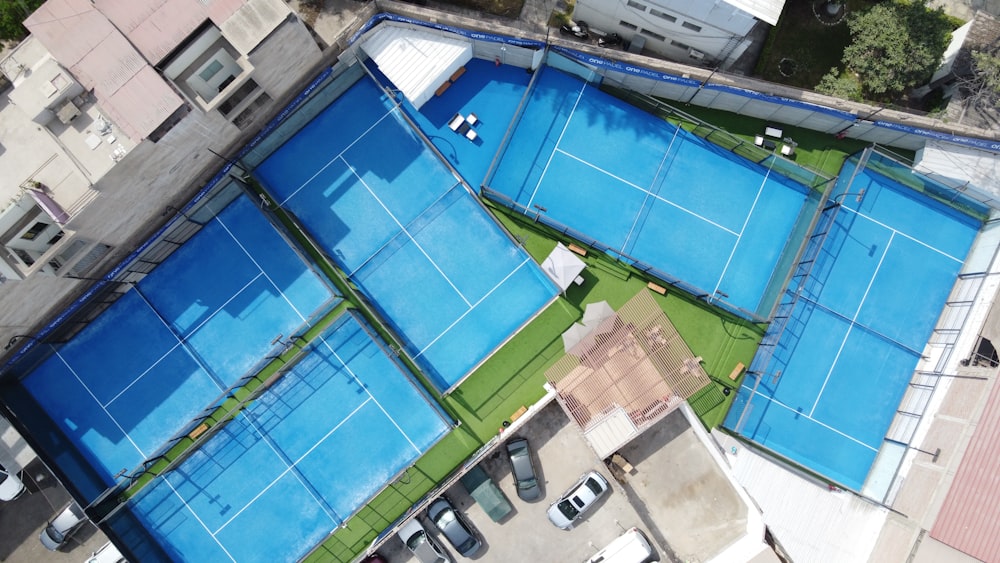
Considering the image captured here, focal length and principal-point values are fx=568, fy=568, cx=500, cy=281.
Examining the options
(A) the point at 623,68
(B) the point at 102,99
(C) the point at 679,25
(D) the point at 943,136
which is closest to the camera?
(B) the point at 102,99

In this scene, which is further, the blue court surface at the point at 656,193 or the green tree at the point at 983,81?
the blue court surface at the point at 656,193

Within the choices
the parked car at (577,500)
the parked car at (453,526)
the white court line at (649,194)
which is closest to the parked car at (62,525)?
the parked car at (453,526)

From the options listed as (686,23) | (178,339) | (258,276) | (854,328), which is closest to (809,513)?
(854,328)

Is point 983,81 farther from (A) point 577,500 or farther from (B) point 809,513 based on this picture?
(A) point 577,500

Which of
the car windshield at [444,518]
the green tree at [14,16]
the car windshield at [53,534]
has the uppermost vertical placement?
the green tree at [14,16]

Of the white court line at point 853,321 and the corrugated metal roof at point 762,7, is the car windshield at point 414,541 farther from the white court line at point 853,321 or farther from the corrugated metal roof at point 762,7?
the corrugated metal roof at point 762,7

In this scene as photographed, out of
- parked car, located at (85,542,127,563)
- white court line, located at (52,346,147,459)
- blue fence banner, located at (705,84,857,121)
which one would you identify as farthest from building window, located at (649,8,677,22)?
parked car, located at (85,542,127,563)

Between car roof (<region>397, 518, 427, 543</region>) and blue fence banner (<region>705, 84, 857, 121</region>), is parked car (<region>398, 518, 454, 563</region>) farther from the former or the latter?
blue fence banner (<region>705, 84, 857, 121</region>)
